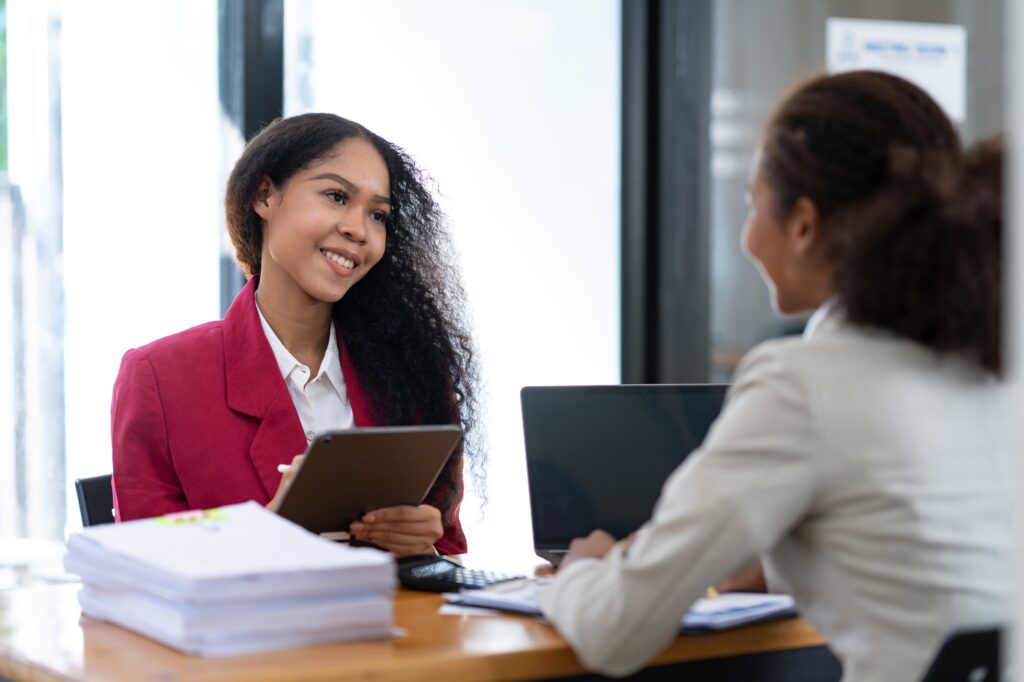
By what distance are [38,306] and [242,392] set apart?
3.98ft

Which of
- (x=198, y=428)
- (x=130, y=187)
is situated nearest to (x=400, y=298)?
(x=198, y=428)

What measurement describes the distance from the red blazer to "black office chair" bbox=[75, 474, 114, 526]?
16 cm

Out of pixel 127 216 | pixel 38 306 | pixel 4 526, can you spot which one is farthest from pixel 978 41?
pixel 4 526

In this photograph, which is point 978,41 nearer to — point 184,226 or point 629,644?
point 184,226

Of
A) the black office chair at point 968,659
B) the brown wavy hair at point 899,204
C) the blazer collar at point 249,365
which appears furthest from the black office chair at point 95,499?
the black office chair at point 968,659

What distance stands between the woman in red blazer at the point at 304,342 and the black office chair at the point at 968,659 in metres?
0.93

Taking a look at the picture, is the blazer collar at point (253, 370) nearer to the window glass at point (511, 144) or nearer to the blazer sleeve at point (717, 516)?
the blazer sleeve at point (717, 516)

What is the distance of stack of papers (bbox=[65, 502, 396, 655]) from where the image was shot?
137 centimetres

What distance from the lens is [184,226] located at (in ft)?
11.4

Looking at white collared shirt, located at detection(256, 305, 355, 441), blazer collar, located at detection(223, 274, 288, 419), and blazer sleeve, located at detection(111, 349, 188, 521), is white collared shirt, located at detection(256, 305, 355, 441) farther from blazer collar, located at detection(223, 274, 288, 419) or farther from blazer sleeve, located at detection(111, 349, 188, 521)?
blazer sleeve, located at detection(111, 349, 188, 521)

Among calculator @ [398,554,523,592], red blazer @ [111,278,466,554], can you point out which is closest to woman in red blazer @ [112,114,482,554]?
red blazer @ [111,278,466,554]

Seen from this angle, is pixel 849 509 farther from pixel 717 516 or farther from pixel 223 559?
pixel 223 559

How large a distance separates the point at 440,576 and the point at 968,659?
77cm

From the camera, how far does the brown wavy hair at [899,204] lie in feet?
4.32
